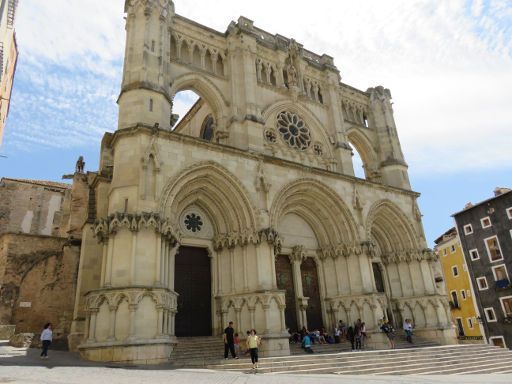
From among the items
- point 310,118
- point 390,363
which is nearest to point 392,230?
point 310,118

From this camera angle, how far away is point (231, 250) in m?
15.4

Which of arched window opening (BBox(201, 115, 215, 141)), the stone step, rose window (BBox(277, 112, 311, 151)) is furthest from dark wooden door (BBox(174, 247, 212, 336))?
arched window opening (BBox(201, 115, 215, 141))

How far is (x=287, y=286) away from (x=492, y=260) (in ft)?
70.3

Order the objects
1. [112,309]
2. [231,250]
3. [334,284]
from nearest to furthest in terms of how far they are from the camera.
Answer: [112,309], [231,250], [334,284]

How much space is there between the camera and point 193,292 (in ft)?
48.4

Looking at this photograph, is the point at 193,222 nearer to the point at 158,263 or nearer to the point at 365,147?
the point at 158,263

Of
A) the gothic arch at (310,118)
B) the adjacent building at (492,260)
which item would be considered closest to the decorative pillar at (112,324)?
the gothic arch at (310,118)

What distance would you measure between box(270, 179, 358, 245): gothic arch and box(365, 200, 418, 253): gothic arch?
112 inches

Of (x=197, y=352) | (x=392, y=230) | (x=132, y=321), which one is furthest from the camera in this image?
(x=392, y=230)

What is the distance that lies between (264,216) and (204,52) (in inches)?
352

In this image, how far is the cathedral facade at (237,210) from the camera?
12.4 meters

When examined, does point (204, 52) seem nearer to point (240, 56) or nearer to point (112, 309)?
point (240, 56)

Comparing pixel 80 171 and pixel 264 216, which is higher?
pixel 80 171

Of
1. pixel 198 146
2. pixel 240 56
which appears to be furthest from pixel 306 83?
pixel 198 146
